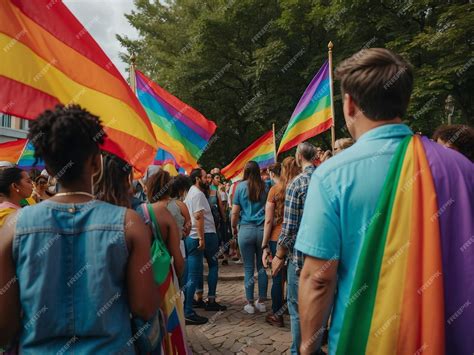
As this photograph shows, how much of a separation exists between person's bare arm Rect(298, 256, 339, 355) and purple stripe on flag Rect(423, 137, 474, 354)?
0.43 m

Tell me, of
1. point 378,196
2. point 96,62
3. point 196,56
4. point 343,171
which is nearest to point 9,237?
point 343,171

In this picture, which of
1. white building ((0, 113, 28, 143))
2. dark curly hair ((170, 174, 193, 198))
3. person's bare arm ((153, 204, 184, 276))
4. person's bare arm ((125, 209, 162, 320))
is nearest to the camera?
person's bare arm ((125, 209, 162, 320))

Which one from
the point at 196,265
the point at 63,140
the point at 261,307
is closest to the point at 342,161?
the point at 63,140

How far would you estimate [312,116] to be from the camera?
285 inches

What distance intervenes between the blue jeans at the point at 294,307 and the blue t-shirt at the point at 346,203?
2.25 metres

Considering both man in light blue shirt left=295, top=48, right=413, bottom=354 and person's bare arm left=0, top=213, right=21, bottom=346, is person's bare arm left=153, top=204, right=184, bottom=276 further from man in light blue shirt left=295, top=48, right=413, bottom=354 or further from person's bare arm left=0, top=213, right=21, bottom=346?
man in light blue shirt left=295, top=48, right=413, bottom=354

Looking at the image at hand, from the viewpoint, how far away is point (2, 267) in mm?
1666

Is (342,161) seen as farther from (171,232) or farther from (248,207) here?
(248,207)

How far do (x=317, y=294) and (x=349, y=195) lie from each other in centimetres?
42

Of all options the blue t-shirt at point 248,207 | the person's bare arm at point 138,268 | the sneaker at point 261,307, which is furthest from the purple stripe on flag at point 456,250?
the sneaker at point 261,307

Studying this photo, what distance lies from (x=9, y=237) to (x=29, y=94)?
1.76 metres

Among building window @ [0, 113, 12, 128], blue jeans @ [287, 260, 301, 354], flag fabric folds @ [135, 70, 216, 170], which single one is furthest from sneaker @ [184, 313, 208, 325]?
building window @ [0, 113, 12, 128]

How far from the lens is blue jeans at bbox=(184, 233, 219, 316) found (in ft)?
18.6

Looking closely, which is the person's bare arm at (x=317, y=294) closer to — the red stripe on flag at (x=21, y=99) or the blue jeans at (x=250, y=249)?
the red stripe on flag at (x=21, y=99)
